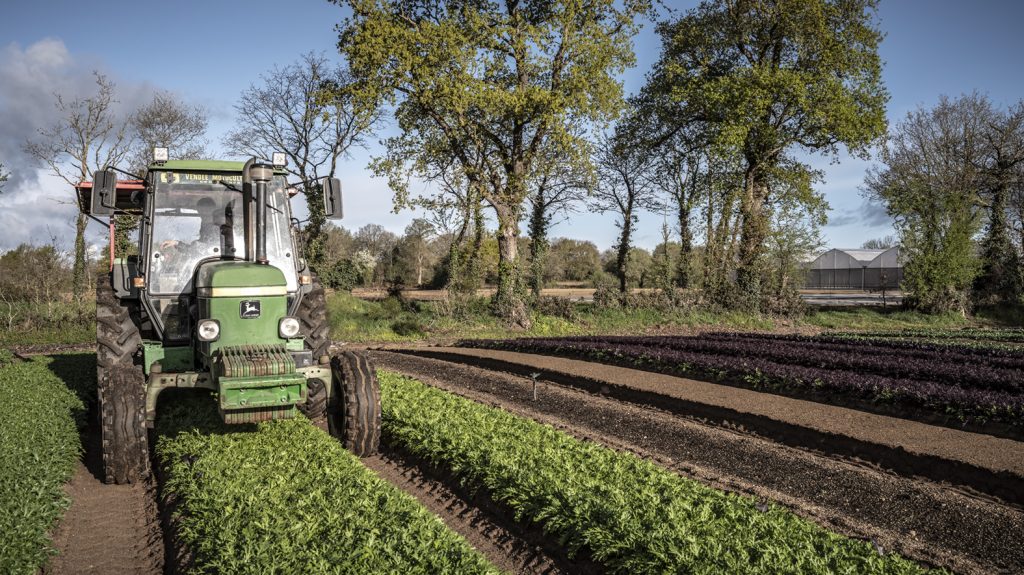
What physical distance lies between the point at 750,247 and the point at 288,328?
2386cm

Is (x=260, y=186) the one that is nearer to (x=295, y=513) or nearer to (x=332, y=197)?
(x=332, y=197)

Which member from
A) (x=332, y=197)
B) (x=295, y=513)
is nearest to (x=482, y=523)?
(x=295, y=513)

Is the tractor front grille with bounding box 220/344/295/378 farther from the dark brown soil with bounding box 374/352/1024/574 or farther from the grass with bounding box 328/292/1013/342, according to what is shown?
the grass with bounding box 328/292/1013/342

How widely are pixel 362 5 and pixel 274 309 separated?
16.1 metres

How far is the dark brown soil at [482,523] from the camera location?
5137mm

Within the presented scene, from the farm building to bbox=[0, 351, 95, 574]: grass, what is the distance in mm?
58521

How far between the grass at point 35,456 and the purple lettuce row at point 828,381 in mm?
9717

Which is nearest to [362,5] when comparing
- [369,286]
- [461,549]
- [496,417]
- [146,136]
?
[146,136]

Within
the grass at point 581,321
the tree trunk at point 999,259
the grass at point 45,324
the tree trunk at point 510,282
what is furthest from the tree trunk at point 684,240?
the grass at point 45,324

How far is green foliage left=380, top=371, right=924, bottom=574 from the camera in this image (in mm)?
4414

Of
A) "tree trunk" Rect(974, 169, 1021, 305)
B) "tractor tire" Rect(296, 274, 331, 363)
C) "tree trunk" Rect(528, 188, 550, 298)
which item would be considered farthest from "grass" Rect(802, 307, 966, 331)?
"tractor tire" Rect(296, 274, 331, 363)

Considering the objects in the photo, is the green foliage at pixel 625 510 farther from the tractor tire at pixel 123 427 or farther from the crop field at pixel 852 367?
the crop field at pixel 852 367

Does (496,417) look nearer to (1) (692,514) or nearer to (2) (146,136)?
(1) (692,514)

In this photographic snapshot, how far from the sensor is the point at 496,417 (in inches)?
330
